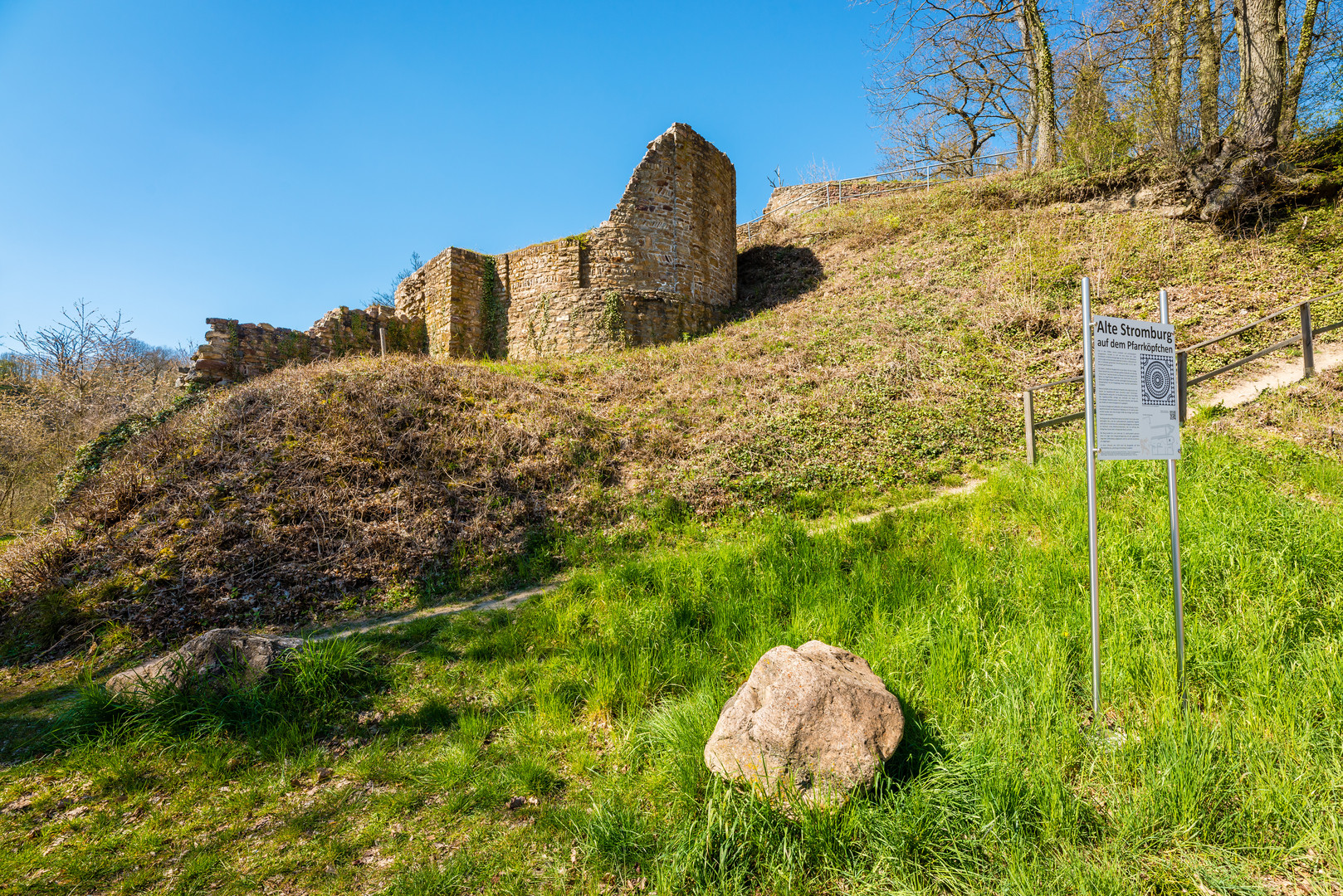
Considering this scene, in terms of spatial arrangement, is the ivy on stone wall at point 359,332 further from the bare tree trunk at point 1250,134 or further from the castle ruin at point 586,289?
the bare tree trunk at point 1250,134

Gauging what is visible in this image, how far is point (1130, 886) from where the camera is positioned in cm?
195

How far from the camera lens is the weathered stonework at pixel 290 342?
1196cm

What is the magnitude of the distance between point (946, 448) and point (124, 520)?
10.6 m

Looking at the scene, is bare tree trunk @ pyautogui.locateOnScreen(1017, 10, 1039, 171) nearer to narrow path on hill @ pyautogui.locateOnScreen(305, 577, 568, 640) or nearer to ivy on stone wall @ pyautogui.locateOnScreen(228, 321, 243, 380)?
narrow path on hill @ pyautogui.locateOnScreen(305, 577, 568, 640)

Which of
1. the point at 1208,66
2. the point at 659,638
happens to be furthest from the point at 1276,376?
the point at 659,638

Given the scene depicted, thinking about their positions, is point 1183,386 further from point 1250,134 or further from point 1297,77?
point 1297,77

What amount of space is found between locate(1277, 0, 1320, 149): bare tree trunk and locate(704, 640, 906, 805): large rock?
16543mm

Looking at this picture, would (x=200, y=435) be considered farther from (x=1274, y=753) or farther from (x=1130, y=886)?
(x=1274, y=753)

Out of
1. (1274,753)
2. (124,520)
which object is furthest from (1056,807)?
(124,520)

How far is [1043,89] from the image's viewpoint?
16.5m

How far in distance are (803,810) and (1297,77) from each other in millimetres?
17759

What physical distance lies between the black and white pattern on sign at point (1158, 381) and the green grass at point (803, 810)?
1350 millimetres

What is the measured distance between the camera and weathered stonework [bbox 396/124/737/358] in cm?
1462

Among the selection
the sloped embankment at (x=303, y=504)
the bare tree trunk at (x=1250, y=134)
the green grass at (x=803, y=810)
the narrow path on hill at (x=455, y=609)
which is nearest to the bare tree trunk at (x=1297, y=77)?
the bare tree trunk at (x=1250, y=134)
